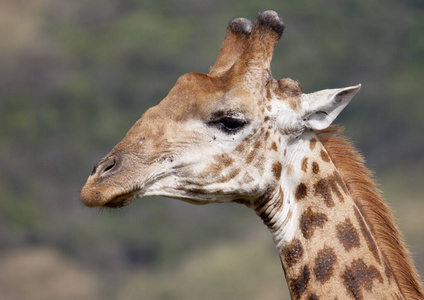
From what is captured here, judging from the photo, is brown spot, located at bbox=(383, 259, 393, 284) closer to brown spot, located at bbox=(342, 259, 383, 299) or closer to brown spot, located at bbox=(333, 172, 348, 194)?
brown spot, located at bbox=(342, 259, 383, 299)

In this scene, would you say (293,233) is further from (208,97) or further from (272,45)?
(272,45)

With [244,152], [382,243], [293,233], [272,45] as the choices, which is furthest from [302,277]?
[272,45]

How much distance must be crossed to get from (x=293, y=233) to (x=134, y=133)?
1530mm

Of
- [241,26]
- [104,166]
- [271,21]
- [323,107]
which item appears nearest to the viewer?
[104,166]

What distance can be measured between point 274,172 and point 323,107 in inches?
27.7

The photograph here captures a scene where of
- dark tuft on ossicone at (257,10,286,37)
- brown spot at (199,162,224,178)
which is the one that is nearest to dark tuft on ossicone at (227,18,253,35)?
dark tuft on ossicone at (257,10,286,37)

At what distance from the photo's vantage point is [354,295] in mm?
4742

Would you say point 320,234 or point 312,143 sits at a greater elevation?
point 312,143

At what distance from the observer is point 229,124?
5094mm

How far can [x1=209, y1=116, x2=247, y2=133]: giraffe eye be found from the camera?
5090mm

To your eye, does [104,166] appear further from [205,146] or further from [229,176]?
[229,176]

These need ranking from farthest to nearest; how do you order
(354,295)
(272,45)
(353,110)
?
(353,110)
(272,45)
(354,295)

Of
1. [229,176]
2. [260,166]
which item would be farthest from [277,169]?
[229,176]

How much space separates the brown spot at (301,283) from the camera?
4844mm
